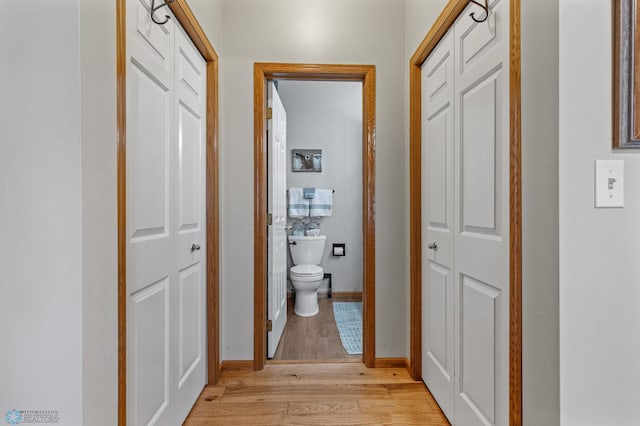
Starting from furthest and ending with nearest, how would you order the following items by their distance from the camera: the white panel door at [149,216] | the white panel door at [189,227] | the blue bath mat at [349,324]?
the blue bath mat at [349,324] < the white panel door at [189,227] < the white panel door at [149,216]

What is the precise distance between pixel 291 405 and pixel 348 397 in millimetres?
314

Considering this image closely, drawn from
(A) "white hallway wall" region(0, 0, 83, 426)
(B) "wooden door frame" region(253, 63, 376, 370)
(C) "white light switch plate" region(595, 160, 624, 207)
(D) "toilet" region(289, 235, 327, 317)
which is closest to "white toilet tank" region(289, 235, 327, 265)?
(D) "toilet" region(289, 235, 327, 317)

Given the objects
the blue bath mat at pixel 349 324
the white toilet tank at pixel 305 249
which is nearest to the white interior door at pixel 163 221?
the blue bath mat at pixel 349 324

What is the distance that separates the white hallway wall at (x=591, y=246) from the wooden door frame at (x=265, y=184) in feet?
4.22

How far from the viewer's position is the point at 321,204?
3.68 meters

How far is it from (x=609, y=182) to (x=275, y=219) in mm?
1826

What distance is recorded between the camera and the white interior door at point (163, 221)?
1.07 metres

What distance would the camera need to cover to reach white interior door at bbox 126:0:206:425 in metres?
1.07

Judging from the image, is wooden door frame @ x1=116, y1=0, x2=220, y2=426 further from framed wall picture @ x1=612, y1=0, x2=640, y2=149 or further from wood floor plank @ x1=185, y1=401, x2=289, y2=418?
framed wall picture @ x1=612, y1=0, x2=640, y2=149

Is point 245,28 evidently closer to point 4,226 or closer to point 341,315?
point 4,226

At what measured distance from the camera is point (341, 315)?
3.13 m

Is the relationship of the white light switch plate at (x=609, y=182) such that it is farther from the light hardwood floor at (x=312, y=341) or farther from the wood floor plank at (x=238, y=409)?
the light hardwood floor at (x=312, y=341)

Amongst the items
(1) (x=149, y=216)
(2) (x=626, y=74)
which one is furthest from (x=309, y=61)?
(2) (x=626, y=74)

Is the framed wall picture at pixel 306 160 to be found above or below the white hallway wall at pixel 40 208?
above
